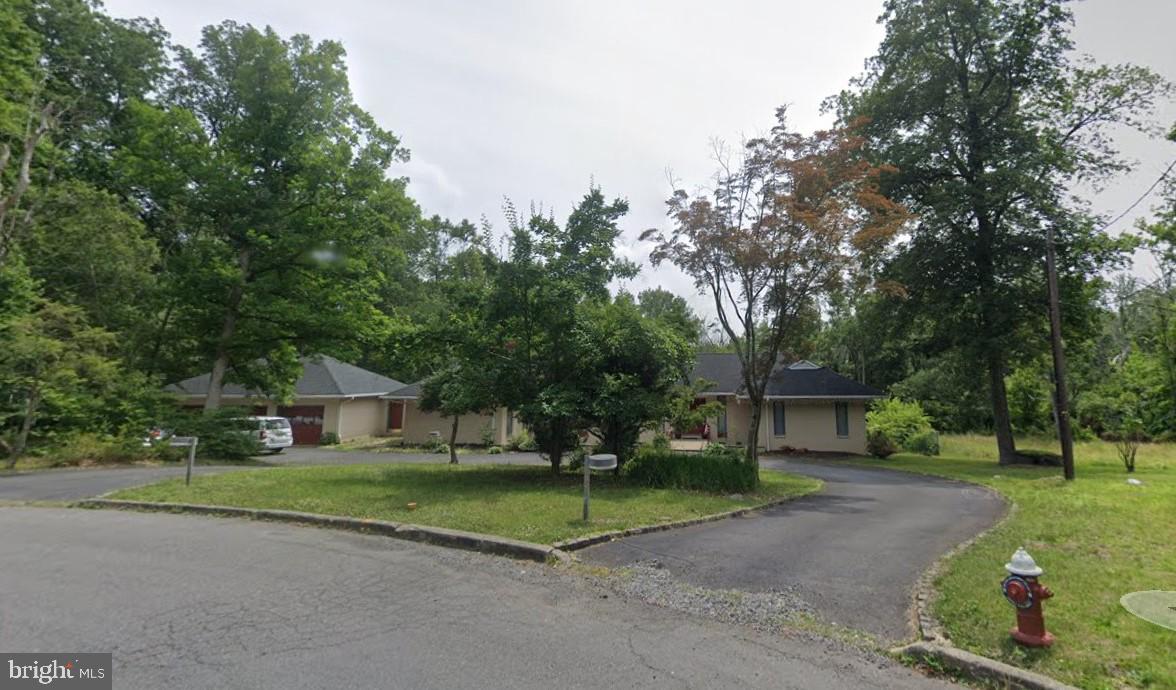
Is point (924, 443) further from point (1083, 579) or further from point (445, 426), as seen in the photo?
point (445, 426)

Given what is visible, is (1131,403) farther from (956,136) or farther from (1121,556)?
(1121,556)

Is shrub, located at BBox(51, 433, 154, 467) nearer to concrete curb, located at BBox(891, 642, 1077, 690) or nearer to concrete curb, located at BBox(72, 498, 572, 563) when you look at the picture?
concrete curb, located at BBox(72, 498, 572, 563)

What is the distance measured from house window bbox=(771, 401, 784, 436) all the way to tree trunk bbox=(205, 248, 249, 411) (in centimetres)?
2280

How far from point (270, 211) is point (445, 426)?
12.3m

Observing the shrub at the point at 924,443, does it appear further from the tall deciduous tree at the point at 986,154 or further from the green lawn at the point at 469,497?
the green lawn at the point at 469,497

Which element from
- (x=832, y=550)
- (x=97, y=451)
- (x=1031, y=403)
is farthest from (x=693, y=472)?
(x=1031, y=403)

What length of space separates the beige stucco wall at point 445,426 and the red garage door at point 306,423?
178 inches

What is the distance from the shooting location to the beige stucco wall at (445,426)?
26625mm

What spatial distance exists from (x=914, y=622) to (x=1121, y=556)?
3.95 m

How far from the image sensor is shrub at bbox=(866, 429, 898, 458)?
77.2ft

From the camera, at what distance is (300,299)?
67.3 feet

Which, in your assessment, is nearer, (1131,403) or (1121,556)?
(1121,556)

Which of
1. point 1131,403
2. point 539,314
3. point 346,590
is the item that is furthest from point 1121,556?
point 1131,403

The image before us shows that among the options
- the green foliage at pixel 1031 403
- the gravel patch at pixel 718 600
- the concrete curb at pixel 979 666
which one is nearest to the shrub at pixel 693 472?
the gravel patch at pixel 718 600
